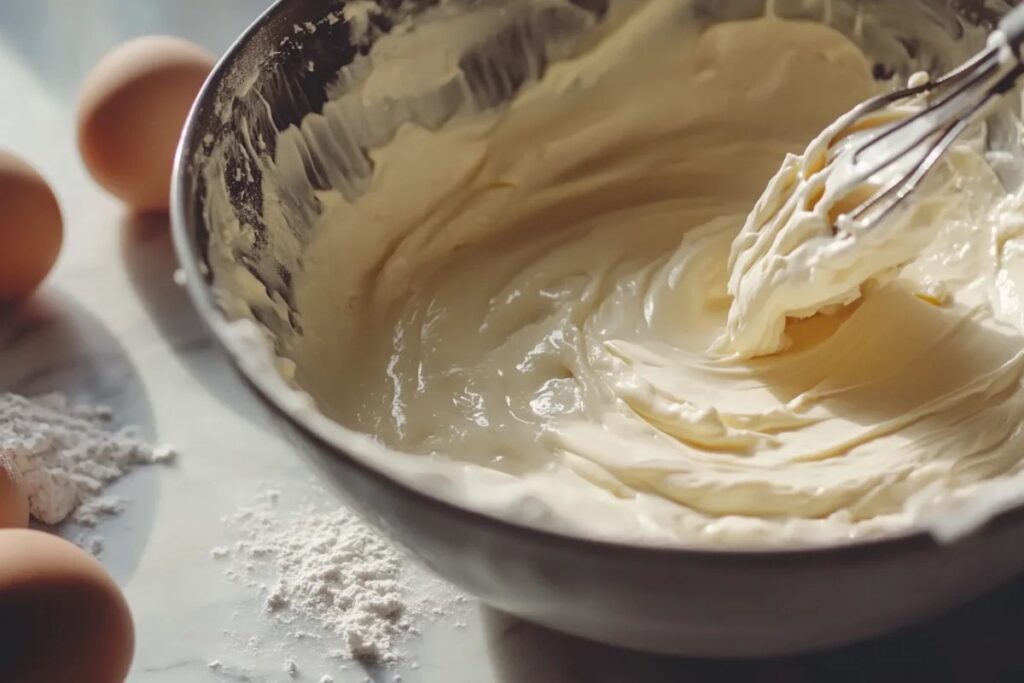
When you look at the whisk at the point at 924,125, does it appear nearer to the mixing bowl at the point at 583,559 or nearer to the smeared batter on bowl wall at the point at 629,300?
the smeared batter on bowl wall at the point at 629,300

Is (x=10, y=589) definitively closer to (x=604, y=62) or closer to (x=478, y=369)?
(x=478, y=369)

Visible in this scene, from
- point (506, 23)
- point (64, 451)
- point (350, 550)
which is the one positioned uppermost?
point (506, 23)

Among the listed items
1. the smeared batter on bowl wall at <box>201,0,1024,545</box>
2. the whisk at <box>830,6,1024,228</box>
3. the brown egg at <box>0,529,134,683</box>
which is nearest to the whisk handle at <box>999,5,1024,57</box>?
the whisk at <box>830,6,1024,228</box>

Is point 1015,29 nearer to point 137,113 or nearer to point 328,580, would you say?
point 328,580

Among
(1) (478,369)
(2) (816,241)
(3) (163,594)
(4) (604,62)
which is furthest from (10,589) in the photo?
(4) (604,62)

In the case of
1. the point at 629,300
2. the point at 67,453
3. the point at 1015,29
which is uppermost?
the point at 1015,29

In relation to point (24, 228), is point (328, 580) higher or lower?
lower

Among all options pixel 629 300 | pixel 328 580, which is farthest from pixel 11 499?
pixel 629 300
